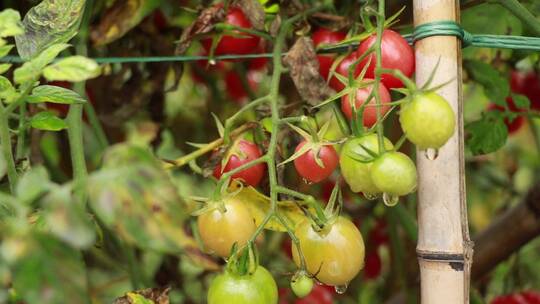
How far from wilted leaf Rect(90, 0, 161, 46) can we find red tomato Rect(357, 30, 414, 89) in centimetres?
37

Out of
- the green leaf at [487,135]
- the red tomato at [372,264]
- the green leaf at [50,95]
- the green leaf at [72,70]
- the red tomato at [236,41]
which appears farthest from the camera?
the red tomato at [372,264]

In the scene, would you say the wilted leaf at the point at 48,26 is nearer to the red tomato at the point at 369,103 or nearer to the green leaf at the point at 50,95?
the green leaf at the point at 50,95

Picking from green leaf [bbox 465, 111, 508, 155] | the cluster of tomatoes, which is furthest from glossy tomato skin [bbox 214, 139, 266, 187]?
green leaf [bbox 465, 111, 508, 155]

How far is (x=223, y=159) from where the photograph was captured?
30.4 inches

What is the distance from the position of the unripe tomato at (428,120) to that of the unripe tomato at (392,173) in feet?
0.06

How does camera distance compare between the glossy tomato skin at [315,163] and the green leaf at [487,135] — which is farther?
the green leaf at [487,135]

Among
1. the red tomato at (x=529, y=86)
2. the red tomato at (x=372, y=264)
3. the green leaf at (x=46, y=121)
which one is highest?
the green leaf at (x=46, y=121)

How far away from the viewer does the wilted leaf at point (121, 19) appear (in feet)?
3.25

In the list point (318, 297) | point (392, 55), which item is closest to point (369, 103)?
point (392, 55)

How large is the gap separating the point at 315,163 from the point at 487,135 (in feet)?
1.34

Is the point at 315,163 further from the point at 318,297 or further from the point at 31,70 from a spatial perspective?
the point at 318,297

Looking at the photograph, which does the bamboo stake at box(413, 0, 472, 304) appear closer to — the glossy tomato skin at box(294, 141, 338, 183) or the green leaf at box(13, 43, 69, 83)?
the glossy tomato skin at box(294, 141, 338, 183)

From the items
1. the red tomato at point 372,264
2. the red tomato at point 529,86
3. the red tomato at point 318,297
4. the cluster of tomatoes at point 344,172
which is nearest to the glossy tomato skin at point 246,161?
the cluster of tomatoes at point 344,172

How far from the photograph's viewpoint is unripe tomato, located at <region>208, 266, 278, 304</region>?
64cm
